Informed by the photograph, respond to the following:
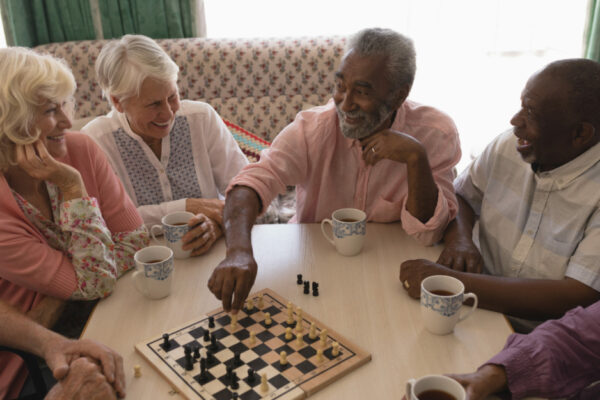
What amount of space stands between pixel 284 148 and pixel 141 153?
2.31ft

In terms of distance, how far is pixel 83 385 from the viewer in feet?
3.99

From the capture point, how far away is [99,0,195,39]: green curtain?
149 inches

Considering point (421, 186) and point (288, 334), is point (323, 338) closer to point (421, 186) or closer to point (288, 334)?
point (288, 334)

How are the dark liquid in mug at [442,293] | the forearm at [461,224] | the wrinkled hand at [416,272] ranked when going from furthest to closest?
the forearm at [461,224] < the wrinkled hand at [416,272] < the dark liquid in mug at [442,293]

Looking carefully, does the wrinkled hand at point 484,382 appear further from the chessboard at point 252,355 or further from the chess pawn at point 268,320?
the chess pawn at point 268,320

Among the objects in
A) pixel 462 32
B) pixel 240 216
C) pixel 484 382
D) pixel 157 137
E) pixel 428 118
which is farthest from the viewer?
pixel 462 32

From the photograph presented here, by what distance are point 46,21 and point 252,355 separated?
3436mm

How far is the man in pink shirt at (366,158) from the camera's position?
1.85 meters

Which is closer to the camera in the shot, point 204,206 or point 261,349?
point 261,349

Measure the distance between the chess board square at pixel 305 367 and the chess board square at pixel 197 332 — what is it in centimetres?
28

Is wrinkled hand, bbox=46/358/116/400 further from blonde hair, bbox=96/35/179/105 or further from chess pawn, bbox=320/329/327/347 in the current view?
blonde hair, bbox=96/35/179/105

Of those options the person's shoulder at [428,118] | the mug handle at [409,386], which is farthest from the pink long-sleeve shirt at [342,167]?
the mug handle at [409,386]

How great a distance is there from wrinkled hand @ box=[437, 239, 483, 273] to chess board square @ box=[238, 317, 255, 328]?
0.63 m

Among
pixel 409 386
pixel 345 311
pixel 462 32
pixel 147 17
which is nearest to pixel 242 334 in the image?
pixel 345 311
